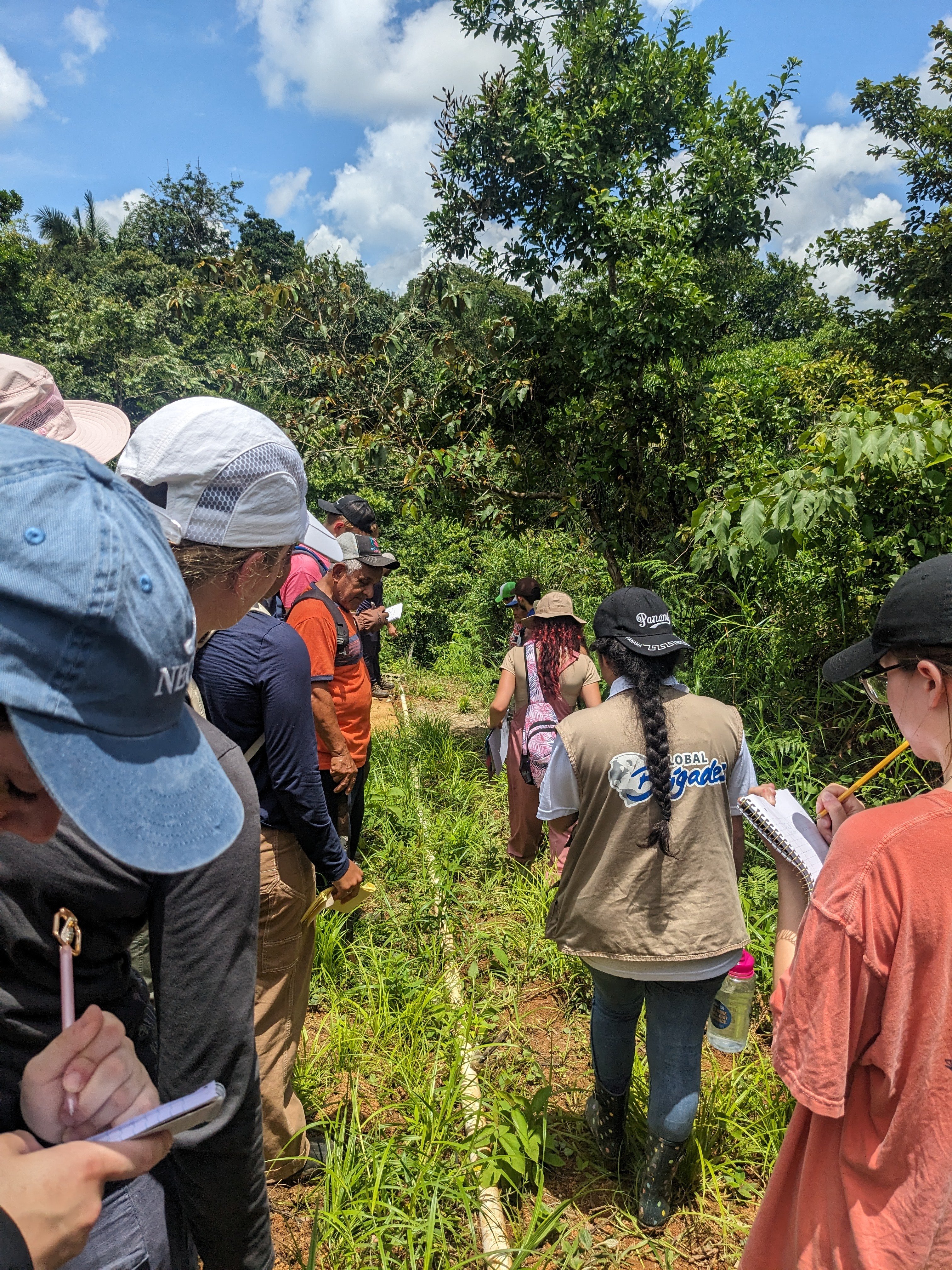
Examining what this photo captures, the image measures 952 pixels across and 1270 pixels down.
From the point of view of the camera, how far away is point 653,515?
5273 millimetres

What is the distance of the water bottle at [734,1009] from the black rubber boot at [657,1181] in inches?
13.0

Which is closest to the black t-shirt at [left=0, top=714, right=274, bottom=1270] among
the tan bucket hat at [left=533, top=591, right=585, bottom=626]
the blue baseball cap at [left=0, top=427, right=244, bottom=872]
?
the blue baseball cap at [left=0, top=427, right=244, bottom=872]

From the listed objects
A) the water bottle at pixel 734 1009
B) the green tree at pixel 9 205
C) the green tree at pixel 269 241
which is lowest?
the water bottle at pixel 734 1009

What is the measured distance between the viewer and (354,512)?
553 centimetres

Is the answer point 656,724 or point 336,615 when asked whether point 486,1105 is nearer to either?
point 656,724

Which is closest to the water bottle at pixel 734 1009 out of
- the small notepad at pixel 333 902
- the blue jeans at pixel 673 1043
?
the blue jeans at pixel 673 1043

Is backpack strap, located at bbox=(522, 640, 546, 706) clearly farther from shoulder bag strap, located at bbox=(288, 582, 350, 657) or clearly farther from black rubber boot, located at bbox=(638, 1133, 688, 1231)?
black rubber boot, located at bbox=(638, 1133, 688, 1231)

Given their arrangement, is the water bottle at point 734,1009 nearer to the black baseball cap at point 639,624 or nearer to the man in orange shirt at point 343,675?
the black baseball cap at point 639,624

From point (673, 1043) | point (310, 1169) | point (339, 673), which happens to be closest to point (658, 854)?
point (673, 1043)

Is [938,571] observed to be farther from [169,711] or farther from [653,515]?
[653,515]

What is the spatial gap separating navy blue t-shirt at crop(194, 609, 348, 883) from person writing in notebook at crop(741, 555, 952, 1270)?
1328 mm

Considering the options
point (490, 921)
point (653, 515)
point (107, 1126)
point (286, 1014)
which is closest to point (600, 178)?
point (653, 515)

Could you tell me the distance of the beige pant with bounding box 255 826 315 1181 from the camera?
2184 millimetres

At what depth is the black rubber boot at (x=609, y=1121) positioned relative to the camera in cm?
245
